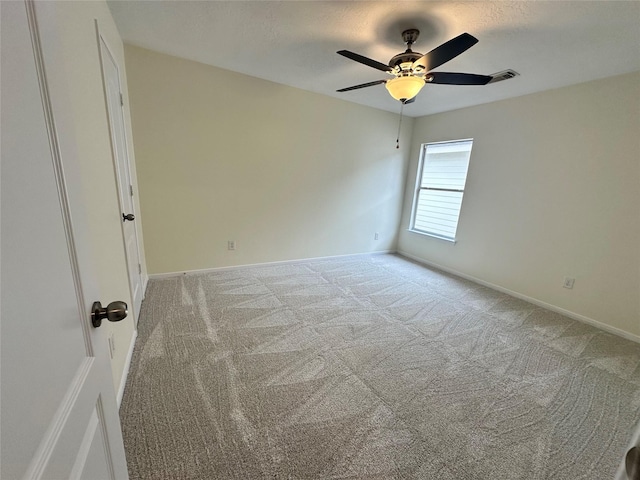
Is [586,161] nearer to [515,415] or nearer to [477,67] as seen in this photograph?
[477,67]

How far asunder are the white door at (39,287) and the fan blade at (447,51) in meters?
1.83

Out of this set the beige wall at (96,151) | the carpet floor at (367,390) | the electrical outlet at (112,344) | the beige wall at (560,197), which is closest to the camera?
the beige wall at (96,151)

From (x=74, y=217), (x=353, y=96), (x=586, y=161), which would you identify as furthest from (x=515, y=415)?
(x=353, y=96)

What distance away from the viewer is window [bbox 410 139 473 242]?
398 cm

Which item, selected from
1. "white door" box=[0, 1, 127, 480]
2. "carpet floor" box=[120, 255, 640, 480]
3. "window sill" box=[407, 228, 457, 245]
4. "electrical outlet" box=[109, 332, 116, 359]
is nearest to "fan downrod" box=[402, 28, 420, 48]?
"white door" box=[0, 1, 127, 480]

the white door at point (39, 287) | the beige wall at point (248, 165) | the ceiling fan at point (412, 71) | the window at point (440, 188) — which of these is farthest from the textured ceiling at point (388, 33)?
the white door at point (39, 287)

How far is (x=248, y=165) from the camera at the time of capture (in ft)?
11.3

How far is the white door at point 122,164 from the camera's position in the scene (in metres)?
1.88

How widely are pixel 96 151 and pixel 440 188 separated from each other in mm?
4250

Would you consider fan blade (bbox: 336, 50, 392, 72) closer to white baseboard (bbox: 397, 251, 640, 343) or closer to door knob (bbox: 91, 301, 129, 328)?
door knob (bbox: 91, 301, 129, 328)

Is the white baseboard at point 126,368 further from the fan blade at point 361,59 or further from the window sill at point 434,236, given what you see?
the window sill at point 434,236

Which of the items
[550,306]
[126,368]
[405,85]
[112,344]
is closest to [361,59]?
[405,85]

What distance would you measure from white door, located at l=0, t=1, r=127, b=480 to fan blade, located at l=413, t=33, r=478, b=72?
71.9 inches

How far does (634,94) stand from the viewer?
240 cm
